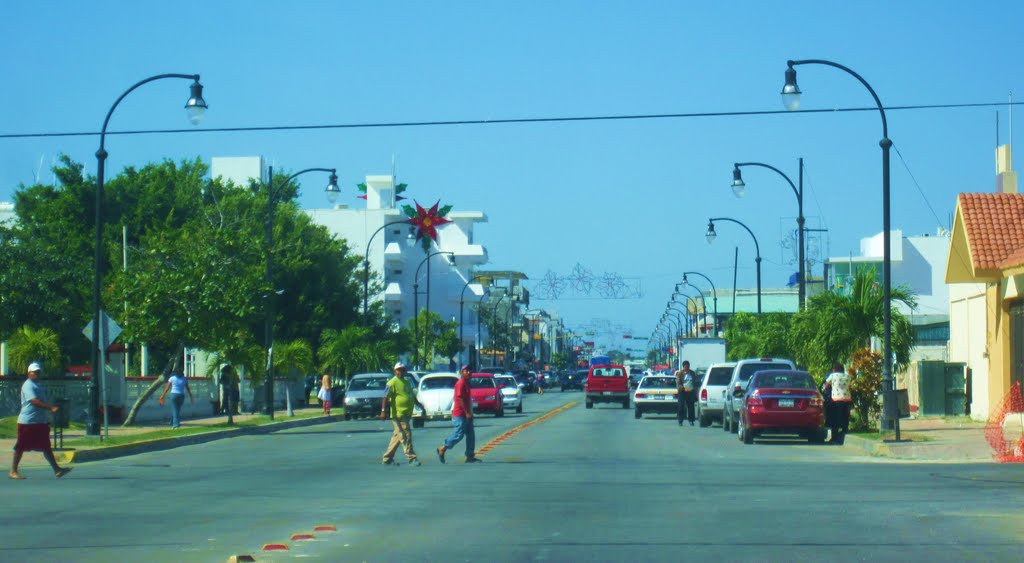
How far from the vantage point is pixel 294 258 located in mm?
65750

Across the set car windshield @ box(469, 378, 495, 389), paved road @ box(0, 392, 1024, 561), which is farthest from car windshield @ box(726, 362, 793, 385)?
car windshield @ box(469, 378, 495, 389)

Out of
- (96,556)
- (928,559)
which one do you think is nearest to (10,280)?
(96,556)

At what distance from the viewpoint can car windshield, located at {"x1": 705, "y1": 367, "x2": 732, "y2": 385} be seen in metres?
39.2

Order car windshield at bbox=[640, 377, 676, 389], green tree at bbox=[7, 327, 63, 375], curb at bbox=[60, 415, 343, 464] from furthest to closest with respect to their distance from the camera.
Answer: car windshield at bbox=[640, 377, 676, 389]
green tree at bbox=[7, 327, 63, 375]
curb at bbox=[60, 415, 343, 464]

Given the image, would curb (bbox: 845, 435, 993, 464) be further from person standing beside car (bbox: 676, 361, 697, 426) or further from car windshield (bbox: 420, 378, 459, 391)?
car windshield (bbox: 420, 378, 459, 391)

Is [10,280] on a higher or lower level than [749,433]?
higher

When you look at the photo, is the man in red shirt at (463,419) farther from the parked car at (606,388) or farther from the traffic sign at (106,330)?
the parked car at (606,388)

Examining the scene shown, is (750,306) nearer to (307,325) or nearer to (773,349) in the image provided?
(307,325)

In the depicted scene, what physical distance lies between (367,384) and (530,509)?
3269 centimetres

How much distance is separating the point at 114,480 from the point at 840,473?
10.9 m

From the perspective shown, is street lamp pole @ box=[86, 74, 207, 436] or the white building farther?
the white building

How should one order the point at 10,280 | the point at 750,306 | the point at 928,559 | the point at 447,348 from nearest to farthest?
the point at 928,559
the point at 10,280
the point at 447,348
the point at 750,306

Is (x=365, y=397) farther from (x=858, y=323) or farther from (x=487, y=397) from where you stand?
(x=858, y=323)

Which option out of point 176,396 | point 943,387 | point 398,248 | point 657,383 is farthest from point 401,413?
point 398,248
